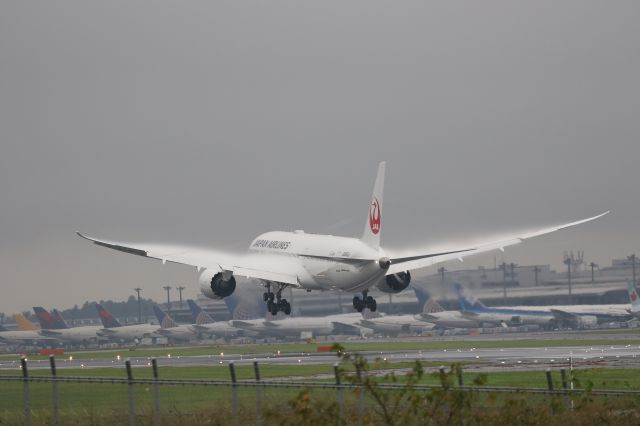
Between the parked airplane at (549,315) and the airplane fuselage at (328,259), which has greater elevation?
the airplane fuselage at (328,259)

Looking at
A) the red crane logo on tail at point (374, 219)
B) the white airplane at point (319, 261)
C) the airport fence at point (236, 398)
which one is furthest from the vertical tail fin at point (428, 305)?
the airport fence at point (236, 398)

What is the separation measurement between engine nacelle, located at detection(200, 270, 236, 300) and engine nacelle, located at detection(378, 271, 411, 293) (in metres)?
13.0

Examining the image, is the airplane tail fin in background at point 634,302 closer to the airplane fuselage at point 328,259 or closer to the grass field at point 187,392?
the airplane fuselage at point 328,259

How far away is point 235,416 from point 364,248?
5843 centimetres

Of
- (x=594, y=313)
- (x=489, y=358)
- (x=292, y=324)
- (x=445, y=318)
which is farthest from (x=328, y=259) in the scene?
(x=594, y=313)

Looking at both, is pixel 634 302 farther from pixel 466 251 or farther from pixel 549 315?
pixel 466 251

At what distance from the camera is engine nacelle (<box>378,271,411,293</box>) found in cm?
9981

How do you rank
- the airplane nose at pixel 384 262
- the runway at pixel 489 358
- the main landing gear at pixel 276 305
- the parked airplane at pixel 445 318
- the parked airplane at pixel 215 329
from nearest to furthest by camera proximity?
1. the runway at pixel 489 358
2. the airplane nose at pixel 384 262
3. the main landing gear at pixel 276 305
4. the parked airplane at pixel 215 329
5. the parked airplane at pixel 445 318

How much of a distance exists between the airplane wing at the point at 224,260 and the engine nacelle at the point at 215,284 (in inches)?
32.3

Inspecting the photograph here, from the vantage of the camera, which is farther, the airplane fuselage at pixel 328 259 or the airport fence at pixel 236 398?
the airplane fuselage at pixel 328 259

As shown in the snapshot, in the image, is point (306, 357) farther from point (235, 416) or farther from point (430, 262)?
point (235, 416)

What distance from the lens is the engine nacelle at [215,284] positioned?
103812 mm

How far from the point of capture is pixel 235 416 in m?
36.2

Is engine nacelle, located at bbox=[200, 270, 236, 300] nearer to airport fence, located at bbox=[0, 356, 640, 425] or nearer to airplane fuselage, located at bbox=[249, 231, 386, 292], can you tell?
airplane fuselage, located at bbox=[249, 231, 386, 292]
